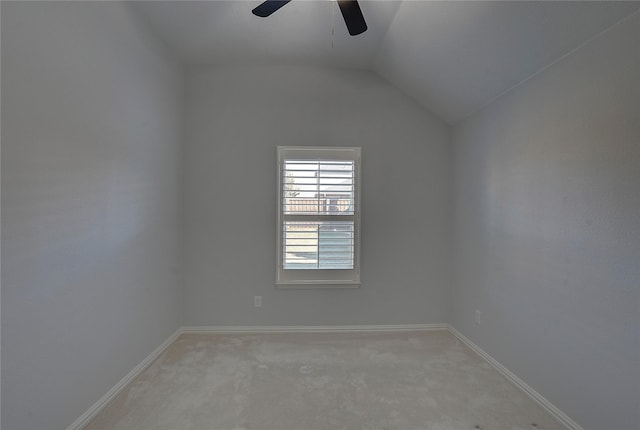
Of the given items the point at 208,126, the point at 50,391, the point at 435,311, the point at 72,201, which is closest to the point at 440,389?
the point at 435,311

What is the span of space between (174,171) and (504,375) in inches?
131

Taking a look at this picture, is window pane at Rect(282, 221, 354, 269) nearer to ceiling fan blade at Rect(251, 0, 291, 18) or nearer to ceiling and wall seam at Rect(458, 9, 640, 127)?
ceiling and wall seam at Rect(458, 9, 640, 127)

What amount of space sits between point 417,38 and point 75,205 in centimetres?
262

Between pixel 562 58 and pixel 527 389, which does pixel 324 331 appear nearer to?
pixel 527 389

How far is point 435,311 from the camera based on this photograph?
3.13 meters

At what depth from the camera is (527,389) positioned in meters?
2.01

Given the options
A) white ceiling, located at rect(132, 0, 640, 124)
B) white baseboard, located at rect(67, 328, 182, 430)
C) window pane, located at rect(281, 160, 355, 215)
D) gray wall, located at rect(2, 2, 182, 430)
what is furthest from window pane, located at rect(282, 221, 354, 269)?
white ceiling, located at rect(132, 0, 640, 124)

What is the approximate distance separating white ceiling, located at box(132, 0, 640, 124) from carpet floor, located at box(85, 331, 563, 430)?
2226 millimetres

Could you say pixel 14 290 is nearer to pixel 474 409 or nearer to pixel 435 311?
pixel 474 409

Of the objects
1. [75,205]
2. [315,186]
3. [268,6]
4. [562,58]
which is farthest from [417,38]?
[75,205]

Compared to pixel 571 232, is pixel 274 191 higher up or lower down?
higher up

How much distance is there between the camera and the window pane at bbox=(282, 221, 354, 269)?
3.05m

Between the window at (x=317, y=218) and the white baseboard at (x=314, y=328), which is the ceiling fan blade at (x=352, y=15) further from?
the white baseboard at (x=314, y=328)

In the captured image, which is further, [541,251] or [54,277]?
[541,251]
